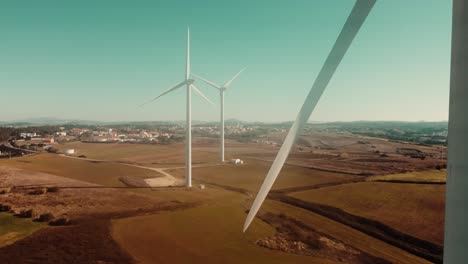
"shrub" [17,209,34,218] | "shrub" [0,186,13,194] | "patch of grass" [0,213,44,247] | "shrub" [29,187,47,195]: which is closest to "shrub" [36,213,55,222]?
"patch of grass" [0,213,44,247]

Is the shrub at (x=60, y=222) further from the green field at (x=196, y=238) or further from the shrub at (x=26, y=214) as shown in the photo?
the green field at (x=196, y=238)

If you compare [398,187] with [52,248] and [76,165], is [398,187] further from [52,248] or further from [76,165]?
[76,165]

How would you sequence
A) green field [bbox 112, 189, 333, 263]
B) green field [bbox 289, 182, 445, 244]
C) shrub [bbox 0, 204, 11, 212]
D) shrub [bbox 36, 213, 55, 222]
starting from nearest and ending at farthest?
1. green field [bbox 112, 189, 333, 263]
2. green field [bbox 289, 182, 445, 244]
3. shrub [bbox 36, 213, 55, 222]
4. shrub [bbox 0, 204, 11, 212]

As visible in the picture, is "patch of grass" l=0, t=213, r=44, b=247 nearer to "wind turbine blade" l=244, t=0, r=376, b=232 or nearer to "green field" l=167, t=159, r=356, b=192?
"wind turbine blade" l=244, t=0, r=376, b=232

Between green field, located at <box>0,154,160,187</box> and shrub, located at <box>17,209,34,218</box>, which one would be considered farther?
green field, located at <box>0,154,160,187</box>

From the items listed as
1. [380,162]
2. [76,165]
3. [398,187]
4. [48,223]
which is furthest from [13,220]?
[380,162]

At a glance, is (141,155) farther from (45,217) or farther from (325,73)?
(325,73)
